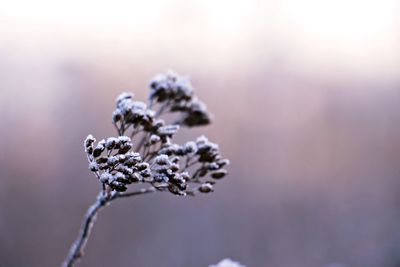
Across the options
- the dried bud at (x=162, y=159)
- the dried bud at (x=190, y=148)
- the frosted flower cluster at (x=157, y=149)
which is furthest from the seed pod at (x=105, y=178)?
the dried bud at (x=190, y=148)

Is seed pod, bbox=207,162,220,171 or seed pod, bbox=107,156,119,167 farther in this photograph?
seed pod, bbox=207,162,220,171

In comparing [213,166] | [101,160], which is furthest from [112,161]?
[213,166]

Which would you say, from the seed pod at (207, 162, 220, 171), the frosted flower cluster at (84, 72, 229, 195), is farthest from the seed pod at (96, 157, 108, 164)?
the seed pod at (207, 162, 220, 171)

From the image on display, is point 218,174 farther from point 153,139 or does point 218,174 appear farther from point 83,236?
point 83,236

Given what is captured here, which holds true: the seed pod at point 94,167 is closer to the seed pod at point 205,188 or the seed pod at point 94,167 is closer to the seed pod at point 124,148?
the seed pod at point 124,148

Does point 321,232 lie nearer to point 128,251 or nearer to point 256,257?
point 256,257

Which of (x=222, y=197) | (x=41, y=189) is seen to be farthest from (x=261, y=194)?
(x=41, y=189)

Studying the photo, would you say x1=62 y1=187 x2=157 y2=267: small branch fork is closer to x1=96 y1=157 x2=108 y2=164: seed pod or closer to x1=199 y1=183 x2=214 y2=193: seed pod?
x1=96 y1=157 x2=108 y2=164: seed pod
